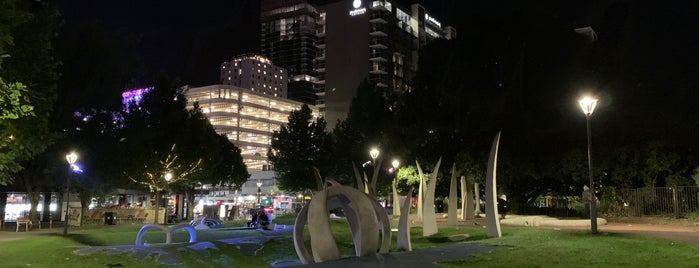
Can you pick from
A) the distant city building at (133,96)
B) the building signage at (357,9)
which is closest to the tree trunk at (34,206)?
the distant city building at (133,96)

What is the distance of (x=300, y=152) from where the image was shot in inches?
2375

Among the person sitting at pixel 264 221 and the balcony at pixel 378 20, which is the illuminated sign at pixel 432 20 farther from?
the person sitting at pixel 264 221

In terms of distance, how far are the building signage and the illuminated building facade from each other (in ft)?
141

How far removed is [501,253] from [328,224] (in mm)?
4634

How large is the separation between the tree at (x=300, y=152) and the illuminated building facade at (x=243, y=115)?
288ft

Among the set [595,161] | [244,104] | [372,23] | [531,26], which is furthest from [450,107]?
[244,104]

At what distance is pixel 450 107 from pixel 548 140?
316 inches

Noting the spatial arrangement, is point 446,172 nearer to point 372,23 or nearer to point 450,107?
point 450,107

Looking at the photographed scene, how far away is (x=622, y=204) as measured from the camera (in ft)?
99.5

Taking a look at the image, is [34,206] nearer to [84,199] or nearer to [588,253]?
[84,199]

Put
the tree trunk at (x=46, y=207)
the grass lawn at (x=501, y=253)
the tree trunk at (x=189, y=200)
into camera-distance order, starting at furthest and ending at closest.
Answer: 1. the tree trunk at (x=189, y=200)
2. the tree trunk at (x=46, y=207)
3. the grass lawn at (x=501, y=253)

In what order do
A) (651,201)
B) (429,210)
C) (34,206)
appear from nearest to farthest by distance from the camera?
(429,210) < (651,201) < (34,206)

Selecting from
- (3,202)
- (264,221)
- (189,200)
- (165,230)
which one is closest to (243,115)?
(189,200)

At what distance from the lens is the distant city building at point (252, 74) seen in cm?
18625
